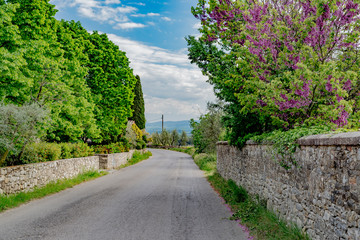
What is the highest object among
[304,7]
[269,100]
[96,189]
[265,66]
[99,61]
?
[99,61]

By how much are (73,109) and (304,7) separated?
509 inches

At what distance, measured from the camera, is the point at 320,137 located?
17.9ft

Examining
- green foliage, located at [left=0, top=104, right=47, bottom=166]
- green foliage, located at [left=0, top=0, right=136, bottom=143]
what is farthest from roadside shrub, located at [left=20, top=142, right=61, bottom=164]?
green foliage, located at [left=0, top=104, right=47, bottom=166]

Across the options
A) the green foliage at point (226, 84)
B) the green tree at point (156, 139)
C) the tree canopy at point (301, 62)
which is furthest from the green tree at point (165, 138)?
the tree canopy at point (301, 62)

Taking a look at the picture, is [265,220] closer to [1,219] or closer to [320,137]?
[320,137]

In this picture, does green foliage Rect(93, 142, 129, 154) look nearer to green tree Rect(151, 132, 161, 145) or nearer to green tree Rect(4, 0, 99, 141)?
green tree Rect(4, 0, 99, 141)

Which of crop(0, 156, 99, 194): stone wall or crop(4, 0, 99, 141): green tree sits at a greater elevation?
crop(4, 0, 99, 141): green tree

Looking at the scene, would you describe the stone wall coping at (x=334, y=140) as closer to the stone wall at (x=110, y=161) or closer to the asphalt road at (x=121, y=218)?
the asphalt road at (x=121, y=218)

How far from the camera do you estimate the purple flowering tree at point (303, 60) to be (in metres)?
7.60

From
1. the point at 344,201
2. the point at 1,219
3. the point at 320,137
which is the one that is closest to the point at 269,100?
the point at 320,137

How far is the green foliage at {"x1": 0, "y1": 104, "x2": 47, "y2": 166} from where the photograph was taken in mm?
10016

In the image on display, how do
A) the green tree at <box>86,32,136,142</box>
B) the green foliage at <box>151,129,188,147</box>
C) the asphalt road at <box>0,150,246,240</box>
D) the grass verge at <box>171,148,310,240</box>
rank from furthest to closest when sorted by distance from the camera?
the green foliage at <box>151,129,188,147</box>, the green tree at <box>86,32,136,142</box>, the asphalt road at <box>0,150,246,240</box>, the grass verge at <box>171,148,310,240</box>

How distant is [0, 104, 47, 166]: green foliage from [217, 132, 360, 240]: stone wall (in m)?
8.49

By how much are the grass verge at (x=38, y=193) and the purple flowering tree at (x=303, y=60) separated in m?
8.27
